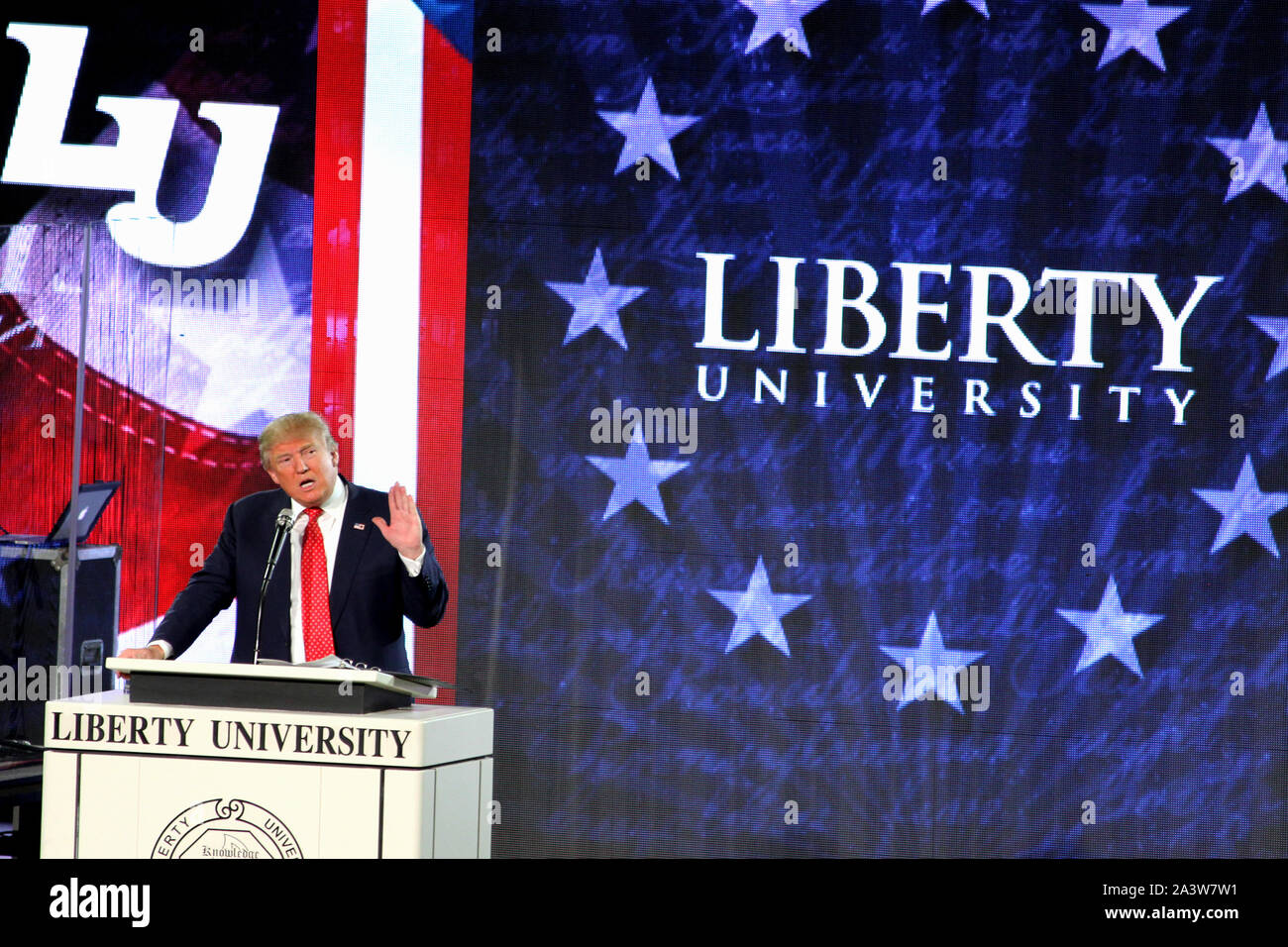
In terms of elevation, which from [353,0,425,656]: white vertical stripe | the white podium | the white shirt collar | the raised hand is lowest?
the white podium

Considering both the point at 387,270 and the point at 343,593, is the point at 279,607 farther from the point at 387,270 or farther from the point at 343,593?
the point at 387,270

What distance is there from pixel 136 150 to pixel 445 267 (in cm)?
113

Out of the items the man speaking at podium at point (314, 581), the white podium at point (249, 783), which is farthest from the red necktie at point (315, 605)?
the white podium at point (249, 783)

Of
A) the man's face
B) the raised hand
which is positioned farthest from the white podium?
the man's face

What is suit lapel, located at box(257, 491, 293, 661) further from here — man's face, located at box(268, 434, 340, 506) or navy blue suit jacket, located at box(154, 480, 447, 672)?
man's face, located at box(268, 434, 340, 506)

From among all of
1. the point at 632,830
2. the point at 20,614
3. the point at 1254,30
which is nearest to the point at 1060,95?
the point at 1254,30

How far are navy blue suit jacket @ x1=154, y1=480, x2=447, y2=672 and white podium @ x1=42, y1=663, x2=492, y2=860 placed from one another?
0.73 meters

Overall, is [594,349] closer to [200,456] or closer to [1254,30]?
[200,456]

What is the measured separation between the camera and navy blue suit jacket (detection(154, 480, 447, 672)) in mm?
3338

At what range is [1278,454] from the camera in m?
4.81

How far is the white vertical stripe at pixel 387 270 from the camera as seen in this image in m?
4.68

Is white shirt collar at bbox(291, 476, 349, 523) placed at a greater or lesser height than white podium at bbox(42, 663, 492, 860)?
greater

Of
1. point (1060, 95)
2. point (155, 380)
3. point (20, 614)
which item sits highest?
point (1060, 95)

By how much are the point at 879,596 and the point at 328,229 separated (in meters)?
2.29
